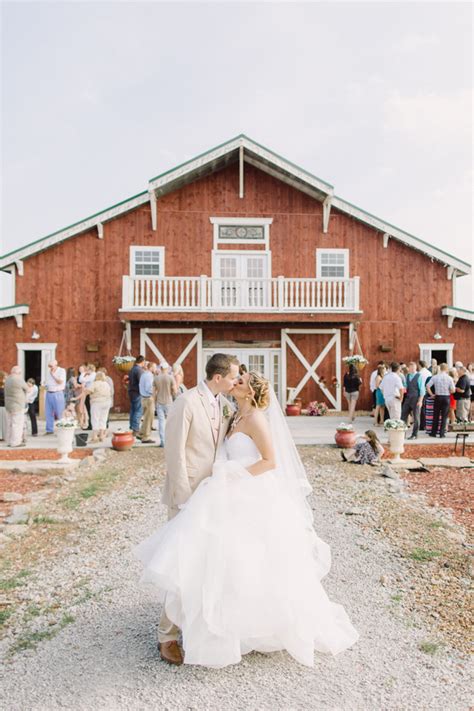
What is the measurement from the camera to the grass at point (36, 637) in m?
3.65

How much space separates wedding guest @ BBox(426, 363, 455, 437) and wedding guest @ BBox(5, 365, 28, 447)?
8898 millimetres

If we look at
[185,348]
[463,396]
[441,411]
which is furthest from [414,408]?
[185,348]

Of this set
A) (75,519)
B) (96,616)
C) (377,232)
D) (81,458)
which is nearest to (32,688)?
(96,616)

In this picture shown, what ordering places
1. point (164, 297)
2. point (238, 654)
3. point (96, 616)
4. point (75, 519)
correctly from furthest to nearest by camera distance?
point (164, 297)
point (75, 519)
point (96, 616)
point (238, 654)

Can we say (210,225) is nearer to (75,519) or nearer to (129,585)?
(75,519)

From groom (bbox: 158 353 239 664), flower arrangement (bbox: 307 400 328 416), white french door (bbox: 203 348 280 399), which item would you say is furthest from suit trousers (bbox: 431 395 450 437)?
groom (bbox: 158 353 239 664)

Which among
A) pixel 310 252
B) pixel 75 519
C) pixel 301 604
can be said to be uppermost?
pixel 310 252

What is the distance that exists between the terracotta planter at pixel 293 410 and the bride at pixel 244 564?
1494cm

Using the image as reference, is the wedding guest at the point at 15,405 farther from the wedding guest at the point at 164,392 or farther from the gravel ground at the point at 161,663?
the gravel ground at the point at 161,663

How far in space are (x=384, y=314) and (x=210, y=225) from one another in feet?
21.6

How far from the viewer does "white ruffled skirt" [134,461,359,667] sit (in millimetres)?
3133

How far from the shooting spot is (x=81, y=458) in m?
11.3

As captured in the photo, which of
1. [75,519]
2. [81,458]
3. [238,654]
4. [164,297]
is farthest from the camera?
[164,297]

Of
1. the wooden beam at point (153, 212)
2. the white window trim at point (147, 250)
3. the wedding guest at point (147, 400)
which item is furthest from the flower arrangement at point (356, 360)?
the wooden beam at point (153, 212)
